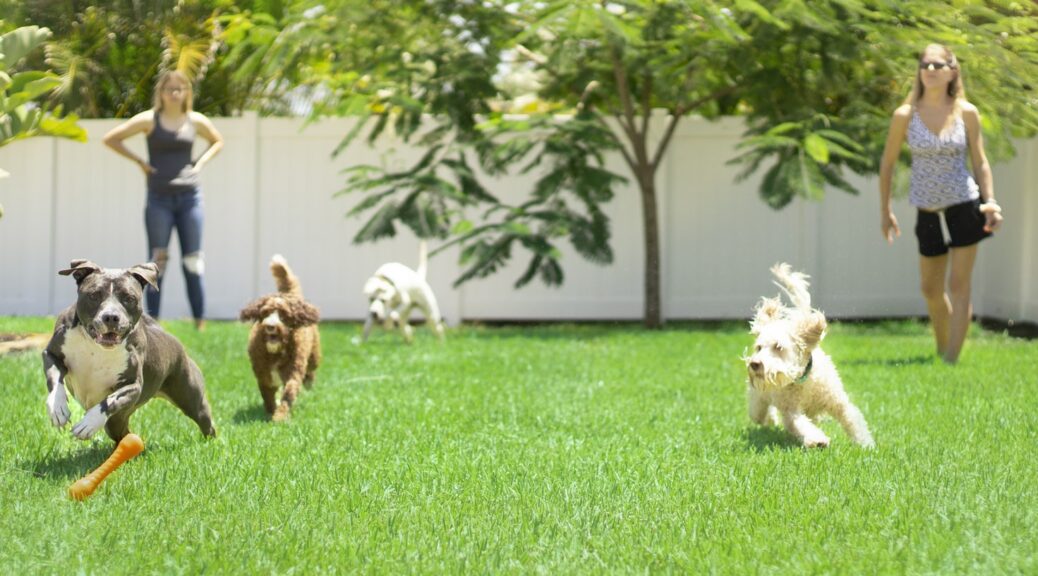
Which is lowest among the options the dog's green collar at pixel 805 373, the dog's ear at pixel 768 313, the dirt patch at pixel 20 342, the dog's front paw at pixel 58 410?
the dirt patch at pixel 20 342

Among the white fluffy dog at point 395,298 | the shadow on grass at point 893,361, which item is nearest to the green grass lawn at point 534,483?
the shadow on grass at point 893,361

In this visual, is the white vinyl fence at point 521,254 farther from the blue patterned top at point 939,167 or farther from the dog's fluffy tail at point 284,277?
the dog's fluffy tail at point 284,277

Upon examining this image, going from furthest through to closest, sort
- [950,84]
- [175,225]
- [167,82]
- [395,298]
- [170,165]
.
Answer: [175,225], [395,298], [170,165], [167,82], [950,84]

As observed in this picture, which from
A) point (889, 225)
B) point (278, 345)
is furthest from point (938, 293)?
point (278, 345)

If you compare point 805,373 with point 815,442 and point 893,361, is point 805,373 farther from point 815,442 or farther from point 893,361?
point 893,361

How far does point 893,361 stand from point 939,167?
130cm

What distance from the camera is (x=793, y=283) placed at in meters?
4.81

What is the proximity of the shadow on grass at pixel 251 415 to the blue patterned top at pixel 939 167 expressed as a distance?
12.4 feet

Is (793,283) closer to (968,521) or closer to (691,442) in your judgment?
(691,442)

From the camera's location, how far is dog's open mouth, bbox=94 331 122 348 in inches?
154

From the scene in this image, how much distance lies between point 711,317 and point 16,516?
844 centimetres

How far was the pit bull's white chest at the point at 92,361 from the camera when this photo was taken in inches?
161

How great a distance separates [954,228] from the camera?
275 inches

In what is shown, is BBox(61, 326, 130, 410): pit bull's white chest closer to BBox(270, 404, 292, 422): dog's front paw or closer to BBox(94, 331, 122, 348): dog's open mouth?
BBox(94, 331, 122, 348): dog's open mouth
